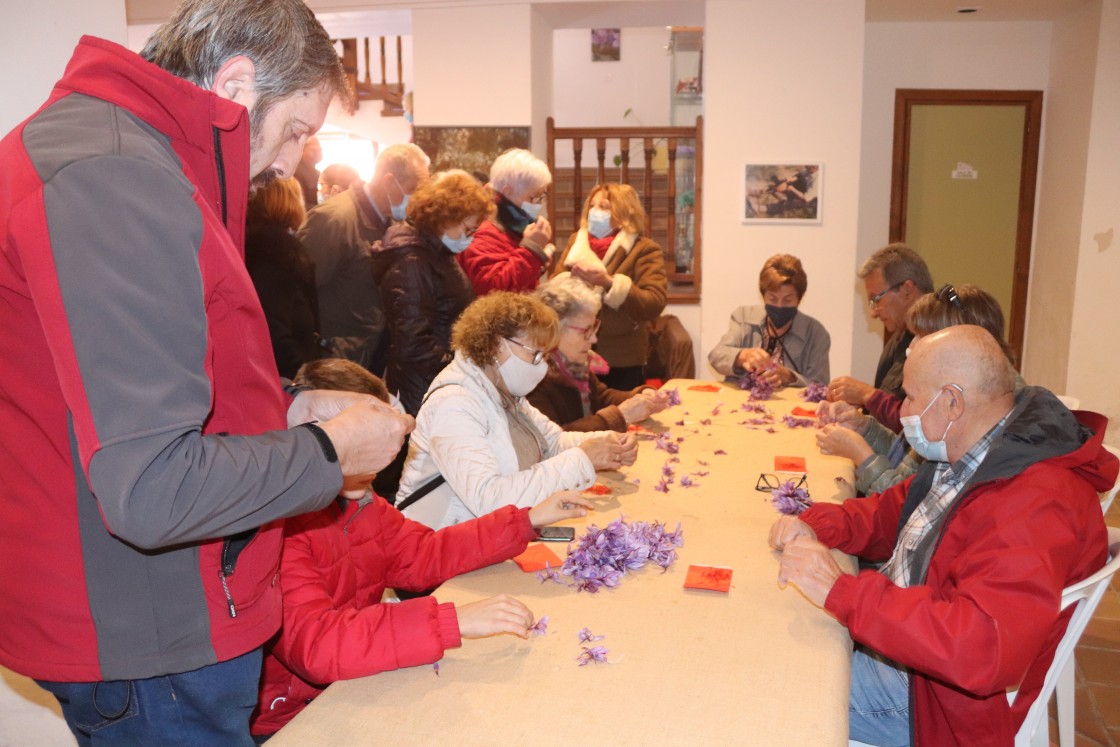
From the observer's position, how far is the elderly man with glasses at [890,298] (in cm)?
381

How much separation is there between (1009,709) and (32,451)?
1.85 meters

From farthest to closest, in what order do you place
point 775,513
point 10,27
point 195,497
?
point 775,513
point 10,27
point 195,497

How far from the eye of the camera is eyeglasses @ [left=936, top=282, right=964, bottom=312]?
282 cm

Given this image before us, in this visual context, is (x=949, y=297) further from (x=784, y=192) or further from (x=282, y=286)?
(x=784, y=192)

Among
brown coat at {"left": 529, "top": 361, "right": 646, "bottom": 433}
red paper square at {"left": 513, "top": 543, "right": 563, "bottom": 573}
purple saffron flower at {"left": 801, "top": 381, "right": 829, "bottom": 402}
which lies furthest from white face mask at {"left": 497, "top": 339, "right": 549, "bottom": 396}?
purple saffron flower at {"left": 801, "top": 381, "right": 829, "bottom": 402}

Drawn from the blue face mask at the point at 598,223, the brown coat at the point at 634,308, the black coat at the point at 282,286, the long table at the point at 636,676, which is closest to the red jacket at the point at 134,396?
the long table at the point at 636,676

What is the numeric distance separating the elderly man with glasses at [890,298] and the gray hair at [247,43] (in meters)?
2.98

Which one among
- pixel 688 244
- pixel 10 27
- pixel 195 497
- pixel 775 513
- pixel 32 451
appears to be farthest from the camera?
pixel 688 244

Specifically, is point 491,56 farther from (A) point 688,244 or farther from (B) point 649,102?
(B) point 649,102

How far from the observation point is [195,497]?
1.03 m

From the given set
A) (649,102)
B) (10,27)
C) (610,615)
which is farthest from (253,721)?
(649,102)

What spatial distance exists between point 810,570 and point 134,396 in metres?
1.36

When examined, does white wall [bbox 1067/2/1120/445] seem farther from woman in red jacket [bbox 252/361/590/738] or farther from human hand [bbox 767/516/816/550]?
woman in red jacket [bbox 252/361/590/738]

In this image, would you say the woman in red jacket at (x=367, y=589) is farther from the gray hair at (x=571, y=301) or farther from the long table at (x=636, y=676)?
the gray hair at (x=571, y=301)
